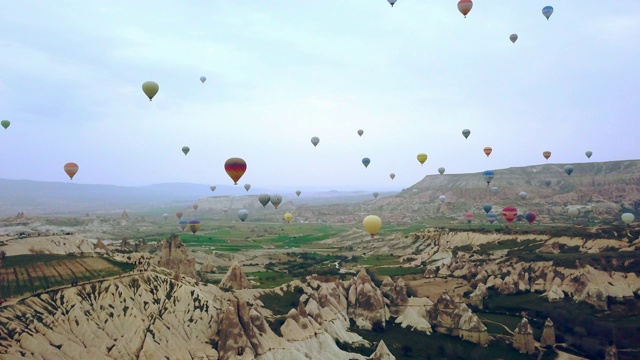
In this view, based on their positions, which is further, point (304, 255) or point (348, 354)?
point (304, 255)

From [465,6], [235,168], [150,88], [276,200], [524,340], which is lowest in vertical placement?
[524,340]

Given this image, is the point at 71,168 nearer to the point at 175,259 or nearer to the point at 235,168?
the point at 175,259

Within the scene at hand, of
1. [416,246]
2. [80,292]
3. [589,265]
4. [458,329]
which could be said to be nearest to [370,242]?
[416,246]

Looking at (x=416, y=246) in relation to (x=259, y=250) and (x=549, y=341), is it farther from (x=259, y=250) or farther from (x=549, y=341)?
(x=549, y=341)

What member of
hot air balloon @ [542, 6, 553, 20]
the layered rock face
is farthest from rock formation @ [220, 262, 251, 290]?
hot air balloon @ [542, 6, 553, 20]

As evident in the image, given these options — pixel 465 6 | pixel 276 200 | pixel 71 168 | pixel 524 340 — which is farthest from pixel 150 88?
pixel 524 340

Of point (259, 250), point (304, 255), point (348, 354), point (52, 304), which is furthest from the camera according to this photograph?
point (259, 250)
